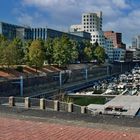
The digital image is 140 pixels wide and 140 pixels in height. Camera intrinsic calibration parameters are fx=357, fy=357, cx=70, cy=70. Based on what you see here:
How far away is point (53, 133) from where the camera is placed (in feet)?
43.1

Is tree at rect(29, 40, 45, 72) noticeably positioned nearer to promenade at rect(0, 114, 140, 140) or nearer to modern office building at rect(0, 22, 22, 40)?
modern office building at rect(0, 22, 22, 40)

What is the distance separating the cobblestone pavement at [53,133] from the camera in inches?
490

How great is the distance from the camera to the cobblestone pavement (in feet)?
40.8

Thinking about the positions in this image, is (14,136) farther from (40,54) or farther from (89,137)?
(40,54)

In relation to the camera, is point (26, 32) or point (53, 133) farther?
point (26, 32)

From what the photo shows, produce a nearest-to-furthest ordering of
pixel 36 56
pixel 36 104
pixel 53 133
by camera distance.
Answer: pixel 53 133, pixel 36 104, pixel 36 56

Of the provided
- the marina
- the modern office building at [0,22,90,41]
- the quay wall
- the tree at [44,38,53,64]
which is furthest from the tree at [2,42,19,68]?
the modern office building at [0,22,90,41]

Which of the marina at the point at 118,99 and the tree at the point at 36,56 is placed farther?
the tree at the point at 36,56

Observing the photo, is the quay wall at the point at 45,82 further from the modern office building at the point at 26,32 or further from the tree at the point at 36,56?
the modern office building at the point at 26,32

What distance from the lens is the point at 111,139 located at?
484 inches

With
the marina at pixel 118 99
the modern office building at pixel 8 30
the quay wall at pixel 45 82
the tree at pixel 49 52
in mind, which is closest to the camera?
the marina at pixel 118 99

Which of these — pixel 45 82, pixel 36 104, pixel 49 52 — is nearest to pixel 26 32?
pixel 49 52

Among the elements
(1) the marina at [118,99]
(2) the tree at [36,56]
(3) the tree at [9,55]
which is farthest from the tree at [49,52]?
(3) the tree at [9,55]

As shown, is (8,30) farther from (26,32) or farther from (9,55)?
(9,55)
